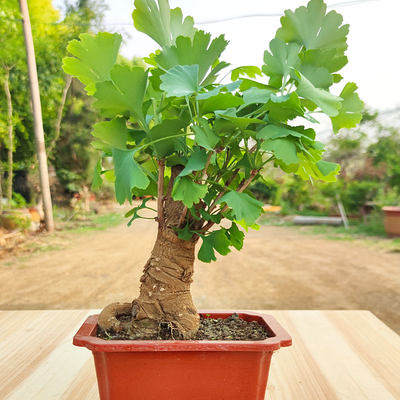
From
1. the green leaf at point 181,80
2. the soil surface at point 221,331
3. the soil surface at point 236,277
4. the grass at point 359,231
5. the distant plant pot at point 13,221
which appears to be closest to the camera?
the green leaf at point 181,80

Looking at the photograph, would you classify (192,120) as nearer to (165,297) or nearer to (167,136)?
(167,136)

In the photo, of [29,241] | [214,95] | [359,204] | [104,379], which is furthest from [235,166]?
[359,204]

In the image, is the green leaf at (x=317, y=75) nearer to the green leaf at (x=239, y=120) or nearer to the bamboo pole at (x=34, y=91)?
the green leaf at (x=239, y=120)

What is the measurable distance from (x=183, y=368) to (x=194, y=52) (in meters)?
0.33

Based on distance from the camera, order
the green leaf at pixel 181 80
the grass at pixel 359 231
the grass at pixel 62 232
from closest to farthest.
A: the green leaf at pixel 181 80, the grass at pixel 62 232, the grass at pixel 359 231

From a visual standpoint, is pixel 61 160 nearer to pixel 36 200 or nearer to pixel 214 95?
pixel 36 200

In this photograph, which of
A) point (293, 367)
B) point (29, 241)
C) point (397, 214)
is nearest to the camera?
point (293, 367)

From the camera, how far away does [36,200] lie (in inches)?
171

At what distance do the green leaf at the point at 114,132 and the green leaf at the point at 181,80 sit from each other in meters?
0.07

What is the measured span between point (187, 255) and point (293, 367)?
0.30 m

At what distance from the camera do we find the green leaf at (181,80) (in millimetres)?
375

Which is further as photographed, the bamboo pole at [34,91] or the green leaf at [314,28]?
the bamboo pole at [34,91]

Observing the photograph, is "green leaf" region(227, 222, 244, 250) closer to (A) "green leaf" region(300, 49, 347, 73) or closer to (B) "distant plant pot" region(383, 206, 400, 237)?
(A) "green leaf" region(300, 49, 347, 73)

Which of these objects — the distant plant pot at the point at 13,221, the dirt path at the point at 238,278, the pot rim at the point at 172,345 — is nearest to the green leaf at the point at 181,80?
the pot rim at the point at 172,345
